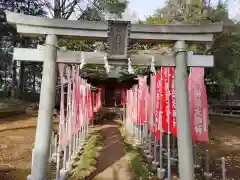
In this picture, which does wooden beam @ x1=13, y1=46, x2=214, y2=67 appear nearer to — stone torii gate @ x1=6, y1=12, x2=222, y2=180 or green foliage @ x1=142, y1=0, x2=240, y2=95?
stone torii gate @ x1=6, y1=12, x2=222, y2=180

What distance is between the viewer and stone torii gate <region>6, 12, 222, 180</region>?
15.9 ft

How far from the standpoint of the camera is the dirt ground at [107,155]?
7.22 m

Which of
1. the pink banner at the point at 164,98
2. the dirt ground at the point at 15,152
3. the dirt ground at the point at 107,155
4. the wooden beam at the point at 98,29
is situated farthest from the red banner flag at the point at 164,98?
the dirt ground at the point at 15,152

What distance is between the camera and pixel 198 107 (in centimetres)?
697

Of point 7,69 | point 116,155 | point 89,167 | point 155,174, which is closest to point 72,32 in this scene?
point 89,167

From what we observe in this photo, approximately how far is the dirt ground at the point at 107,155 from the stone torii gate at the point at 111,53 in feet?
8.52

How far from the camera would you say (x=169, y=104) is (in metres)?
6.46

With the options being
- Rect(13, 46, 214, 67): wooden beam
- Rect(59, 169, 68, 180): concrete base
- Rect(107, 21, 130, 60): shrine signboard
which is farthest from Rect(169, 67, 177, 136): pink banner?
Rect(59, 169, 68, 180): concrete base

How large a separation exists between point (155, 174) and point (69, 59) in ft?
14.8

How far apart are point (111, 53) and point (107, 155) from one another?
5506 mm

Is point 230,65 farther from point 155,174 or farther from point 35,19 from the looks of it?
point 35,19

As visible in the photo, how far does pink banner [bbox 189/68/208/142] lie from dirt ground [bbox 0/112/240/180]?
1703 mm

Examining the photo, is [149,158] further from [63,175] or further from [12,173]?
[12,173]

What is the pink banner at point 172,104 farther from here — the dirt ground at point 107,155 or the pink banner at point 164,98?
the dirt ground at point 107,155
